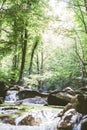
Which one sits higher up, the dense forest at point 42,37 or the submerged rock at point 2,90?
the dense forest at point 42,37

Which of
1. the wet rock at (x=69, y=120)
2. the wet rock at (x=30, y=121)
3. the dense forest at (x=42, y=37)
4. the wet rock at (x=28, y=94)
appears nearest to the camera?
the wet rock at (x=69, y=120)

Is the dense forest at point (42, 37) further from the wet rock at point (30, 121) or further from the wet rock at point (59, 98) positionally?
the wet rock at point (30, 121)

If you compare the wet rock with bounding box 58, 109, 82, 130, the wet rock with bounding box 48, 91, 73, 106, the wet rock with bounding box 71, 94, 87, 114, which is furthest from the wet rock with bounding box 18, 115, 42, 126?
the wet rock with bounding box 48, 91, 73, 106

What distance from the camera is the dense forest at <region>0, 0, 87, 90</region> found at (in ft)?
42.5

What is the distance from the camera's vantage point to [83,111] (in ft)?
31.4

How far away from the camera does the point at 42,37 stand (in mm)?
29688

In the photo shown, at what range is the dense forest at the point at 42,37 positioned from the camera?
12961 mm

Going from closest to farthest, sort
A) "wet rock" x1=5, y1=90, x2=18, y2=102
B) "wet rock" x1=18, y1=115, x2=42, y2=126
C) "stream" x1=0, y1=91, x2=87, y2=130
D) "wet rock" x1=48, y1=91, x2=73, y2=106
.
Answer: "stream" x1=0, y1=91, x2=87, y2=130
"wet rock" x1=18, y1=115, x2=42, y2=126
"wet rock" x1=48, y1=91, x2=73, y2=106
"wet rock" x1=5, y1=90, x2=18, y2=102

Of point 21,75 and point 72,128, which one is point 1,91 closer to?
point 21,75

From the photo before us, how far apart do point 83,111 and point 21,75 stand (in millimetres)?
15892

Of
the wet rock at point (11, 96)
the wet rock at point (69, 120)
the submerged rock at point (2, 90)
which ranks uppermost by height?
the wet rock at point (69, 120)

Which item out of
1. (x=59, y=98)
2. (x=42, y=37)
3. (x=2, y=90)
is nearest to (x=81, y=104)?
(x=59, y=98)

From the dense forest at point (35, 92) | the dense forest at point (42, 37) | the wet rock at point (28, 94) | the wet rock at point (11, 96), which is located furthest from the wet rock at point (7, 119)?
the wet rock at point (11, 96)

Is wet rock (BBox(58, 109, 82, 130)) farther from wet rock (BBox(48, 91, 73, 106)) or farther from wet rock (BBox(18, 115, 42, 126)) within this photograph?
wet rock (BBox(48, 91, 73, 106))
